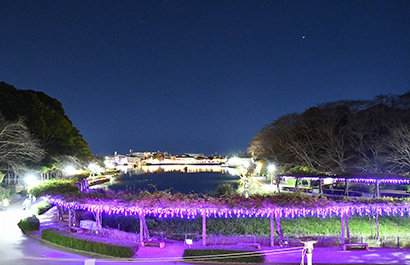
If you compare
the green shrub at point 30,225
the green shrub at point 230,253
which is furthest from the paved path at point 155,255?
the green shrub at point 30,225

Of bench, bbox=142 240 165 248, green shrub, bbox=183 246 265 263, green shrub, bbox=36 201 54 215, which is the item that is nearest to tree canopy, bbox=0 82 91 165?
green shrub, bbox=36 201 54 215

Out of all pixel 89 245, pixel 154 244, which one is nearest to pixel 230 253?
pixel 154 244

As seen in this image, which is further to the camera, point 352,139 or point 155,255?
point 352,139

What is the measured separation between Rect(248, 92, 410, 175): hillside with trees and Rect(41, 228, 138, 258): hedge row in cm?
2204

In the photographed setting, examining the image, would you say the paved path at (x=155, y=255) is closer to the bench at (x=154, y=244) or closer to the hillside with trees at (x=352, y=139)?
the bench at (x=154, y=244)

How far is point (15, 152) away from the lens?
24.6 meters

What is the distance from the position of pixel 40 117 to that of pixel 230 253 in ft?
101

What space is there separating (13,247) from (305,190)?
24.6 m

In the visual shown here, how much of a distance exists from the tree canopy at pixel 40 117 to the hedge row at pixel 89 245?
651 inches

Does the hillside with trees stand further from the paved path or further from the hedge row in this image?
the hedge row

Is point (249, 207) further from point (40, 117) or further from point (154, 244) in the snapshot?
point (40, 117)

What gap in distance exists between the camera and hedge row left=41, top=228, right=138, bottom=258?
11609 mm

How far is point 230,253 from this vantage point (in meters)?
11.3

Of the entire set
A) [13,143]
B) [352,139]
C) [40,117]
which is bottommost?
[13,143]
